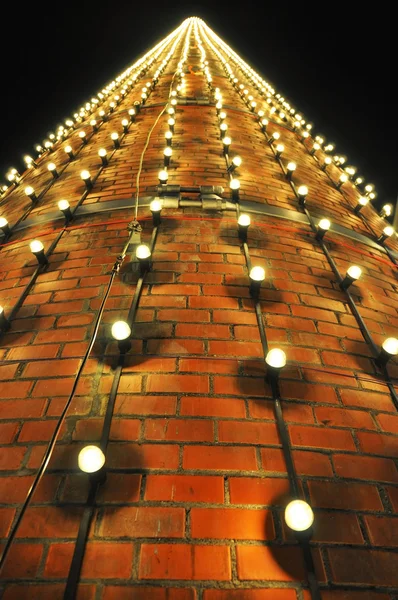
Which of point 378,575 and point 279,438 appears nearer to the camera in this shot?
point 378,575

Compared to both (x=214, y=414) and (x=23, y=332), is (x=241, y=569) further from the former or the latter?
(x=23, y=332)

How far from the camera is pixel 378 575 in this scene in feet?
2.99

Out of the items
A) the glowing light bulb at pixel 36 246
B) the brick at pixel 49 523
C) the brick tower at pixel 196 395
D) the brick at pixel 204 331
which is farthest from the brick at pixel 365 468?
the glowing light bulb at pixel 36 246

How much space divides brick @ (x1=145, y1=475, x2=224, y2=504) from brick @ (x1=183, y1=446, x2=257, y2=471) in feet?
0.12

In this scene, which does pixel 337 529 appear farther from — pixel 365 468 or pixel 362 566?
pixel 365 468

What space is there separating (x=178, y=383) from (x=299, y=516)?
60 cm

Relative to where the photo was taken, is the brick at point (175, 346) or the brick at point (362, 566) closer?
the brick at point (362, 566)

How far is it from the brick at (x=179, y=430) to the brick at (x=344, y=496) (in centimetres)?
39

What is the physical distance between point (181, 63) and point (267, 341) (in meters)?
5.74

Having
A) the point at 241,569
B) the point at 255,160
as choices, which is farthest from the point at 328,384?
the point at 255,160

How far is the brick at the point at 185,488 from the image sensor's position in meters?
1.00

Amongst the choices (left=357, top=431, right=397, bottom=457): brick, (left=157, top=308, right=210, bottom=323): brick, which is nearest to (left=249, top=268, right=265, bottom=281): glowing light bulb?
(left=157, top=308, right=210, bottom=323): brick

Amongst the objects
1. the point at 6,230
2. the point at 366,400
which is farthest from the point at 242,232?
the point at 6,230

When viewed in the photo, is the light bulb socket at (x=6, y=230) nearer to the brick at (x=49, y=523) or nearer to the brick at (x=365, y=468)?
the brick at (x=49, y=523)
